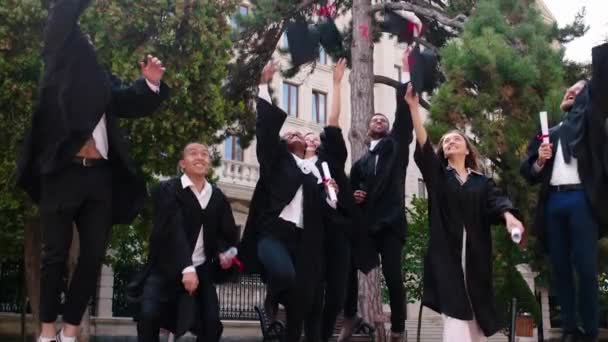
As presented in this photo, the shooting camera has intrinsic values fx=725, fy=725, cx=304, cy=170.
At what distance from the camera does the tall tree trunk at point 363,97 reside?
12172 millimetres

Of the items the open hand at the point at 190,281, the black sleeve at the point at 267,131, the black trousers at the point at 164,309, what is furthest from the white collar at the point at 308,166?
the open hand at the point at 190,281

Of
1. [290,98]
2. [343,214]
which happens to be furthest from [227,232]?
[290,98]

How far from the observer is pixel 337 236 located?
581 cm

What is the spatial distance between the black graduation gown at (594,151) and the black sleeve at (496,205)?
386mm

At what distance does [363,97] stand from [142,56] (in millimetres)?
4074

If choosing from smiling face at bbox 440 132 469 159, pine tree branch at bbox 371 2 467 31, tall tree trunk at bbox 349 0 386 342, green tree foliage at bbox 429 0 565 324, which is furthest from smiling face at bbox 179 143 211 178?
pine tree branch at bbox 371 2 467 31

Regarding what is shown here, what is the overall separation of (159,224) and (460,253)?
7.12 feet

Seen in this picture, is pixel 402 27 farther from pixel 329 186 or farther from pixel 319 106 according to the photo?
pixel 319 106

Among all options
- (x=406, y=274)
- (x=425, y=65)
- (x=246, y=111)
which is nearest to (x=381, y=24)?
(x=246, y=111)

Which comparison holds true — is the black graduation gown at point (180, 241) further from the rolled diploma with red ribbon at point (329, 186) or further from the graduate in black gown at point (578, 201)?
the graduate in black gown at point (578, 201)

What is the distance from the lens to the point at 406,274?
1886 centimetres

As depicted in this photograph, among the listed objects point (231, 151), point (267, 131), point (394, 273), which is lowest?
point (394, 273)

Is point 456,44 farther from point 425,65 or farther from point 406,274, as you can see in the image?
point 406,274

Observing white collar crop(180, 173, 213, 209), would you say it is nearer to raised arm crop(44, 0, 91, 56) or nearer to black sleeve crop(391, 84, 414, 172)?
raised arm crop(44, 0, 91, 56)
